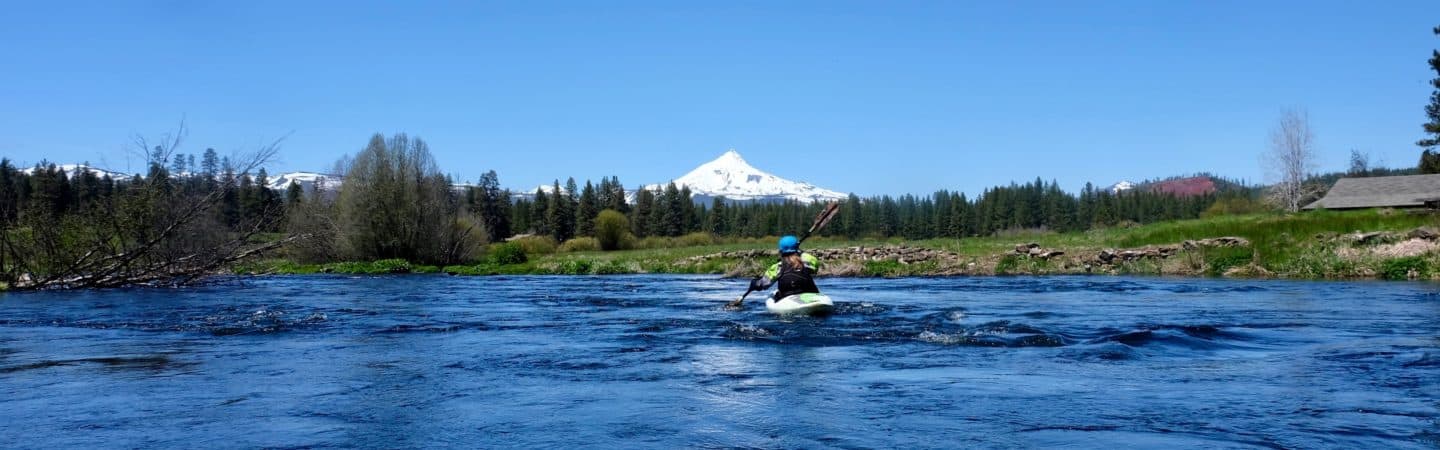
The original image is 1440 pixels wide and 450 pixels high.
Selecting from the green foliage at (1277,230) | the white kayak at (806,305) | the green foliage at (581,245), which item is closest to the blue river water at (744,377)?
the white kayak at (806,305)

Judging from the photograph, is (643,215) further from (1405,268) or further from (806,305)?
(806,305)

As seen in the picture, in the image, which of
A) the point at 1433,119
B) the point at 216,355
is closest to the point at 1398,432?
the point at 216,355

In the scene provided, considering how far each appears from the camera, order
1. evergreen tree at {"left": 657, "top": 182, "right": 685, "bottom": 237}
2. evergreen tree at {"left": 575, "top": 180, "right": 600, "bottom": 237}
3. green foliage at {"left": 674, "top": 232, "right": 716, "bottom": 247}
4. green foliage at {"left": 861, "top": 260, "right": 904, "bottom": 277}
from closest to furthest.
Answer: green foliage at {"left": 861, "top": 260, "right": 904, "bottom": 277}, green foliage at {"left": 674, "top": 232, "right": 716, "bottom": 247}, evergreen tree at {"left": 575, "top": 180, "right": 600, "bottom": 237}, evergreen tree at {"left": 657, "top": 182, "right": 685, "bottom": 237}

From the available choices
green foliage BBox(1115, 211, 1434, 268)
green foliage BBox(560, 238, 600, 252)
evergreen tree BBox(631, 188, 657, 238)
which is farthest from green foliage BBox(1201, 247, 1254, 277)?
evergreen tree BBox(631, 188, 657, 238)

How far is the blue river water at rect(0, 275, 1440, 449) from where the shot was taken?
6.82m

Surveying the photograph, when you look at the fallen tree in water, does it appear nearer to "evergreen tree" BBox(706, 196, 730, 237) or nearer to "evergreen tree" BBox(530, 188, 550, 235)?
"evergreen tree" BBox(530, 188, 550, 235)

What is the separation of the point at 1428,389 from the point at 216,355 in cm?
1261

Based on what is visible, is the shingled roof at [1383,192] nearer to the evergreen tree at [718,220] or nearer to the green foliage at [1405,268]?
the green foliage at [1405,268]

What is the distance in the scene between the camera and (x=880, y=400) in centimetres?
816

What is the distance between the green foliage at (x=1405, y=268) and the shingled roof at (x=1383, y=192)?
141 ft

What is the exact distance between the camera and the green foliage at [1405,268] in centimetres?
2480

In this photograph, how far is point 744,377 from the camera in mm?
9789

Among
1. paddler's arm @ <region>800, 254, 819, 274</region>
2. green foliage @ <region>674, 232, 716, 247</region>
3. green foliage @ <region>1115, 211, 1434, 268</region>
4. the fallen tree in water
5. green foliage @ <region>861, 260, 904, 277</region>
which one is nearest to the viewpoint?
paddler's arm @ <region>800, 254, 819, 274</region>

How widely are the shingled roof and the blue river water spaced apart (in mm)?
53224
